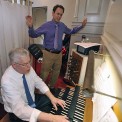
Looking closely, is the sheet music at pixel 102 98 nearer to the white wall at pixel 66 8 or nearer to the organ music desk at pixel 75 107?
the organ music desk at pixel 75 107

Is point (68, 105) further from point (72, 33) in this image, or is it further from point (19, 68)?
point (72, 33)

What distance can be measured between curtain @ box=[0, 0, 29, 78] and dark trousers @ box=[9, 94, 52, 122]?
0.81m

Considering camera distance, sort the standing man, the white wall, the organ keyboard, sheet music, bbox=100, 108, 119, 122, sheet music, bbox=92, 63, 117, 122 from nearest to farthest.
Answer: sheet music, bbox=100, 108, 119, 122
sheet music, bbox=92, 63, 117, 122
the organ keyboard
the standing man
the white wall

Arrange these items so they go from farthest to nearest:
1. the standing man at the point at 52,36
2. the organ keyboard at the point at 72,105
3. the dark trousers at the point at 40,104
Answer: the standing man at the point at 52,36
the dark trousers at the point at 40,104
the organ keyboard at the point at 72,105

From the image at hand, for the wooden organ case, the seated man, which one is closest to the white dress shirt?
the seated man

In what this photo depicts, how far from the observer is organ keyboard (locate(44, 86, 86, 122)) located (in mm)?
913

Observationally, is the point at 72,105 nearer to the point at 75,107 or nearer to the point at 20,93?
the point at 75,107

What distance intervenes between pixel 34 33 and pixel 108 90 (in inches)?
60.2

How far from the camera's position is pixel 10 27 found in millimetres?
1884

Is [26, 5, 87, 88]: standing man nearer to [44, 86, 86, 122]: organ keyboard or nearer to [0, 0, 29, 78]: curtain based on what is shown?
[0, 0, 29, 78]: curtain

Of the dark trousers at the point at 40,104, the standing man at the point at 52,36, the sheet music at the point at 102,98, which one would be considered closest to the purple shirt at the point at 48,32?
the standing man at the point at 52,36

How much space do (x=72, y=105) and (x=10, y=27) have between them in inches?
56.0

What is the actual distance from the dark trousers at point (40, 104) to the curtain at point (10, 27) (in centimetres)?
81

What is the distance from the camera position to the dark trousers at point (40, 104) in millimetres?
1168
